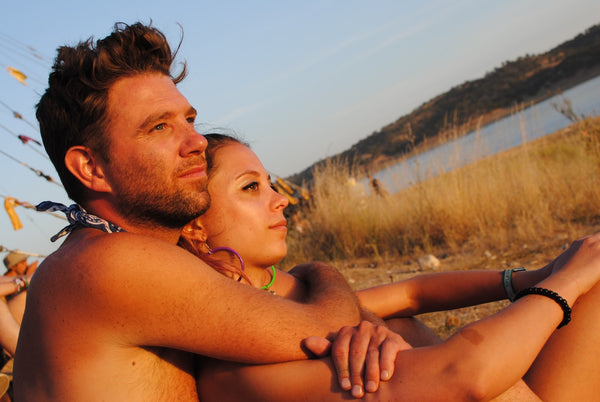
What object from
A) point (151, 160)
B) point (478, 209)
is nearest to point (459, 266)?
point (478, 209)

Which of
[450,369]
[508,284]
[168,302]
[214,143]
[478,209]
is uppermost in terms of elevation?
[214,143]

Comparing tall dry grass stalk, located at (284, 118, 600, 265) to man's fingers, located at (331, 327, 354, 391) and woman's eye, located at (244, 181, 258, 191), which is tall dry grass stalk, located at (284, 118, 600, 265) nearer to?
woman's eye, located at (244, 181, 258, 191)

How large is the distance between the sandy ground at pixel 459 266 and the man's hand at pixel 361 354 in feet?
8.99

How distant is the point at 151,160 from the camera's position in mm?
1841

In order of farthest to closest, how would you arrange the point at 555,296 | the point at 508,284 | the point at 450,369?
the point at 508,284 < the point at 555,296 < the point at 450,369

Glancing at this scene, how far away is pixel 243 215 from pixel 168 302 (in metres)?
0.78

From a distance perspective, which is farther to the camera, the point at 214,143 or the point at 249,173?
the point at 214,143

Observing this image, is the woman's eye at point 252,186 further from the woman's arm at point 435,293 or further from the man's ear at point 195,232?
the woman's arm at point 435,293

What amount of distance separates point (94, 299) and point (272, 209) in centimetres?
97

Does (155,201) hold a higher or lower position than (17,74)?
lower

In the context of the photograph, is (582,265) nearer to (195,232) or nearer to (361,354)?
(361,354)

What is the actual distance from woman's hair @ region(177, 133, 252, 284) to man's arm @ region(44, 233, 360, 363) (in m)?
0.53

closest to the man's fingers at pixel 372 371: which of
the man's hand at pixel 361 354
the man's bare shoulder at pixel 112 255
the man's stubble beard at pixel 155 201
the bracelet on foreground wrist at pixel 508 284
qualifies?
the man's hand at pixel 361 354

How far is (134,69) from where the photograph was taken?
1.99 meters
